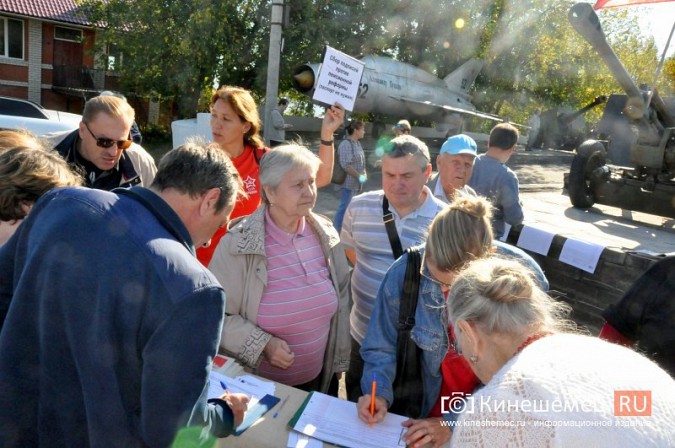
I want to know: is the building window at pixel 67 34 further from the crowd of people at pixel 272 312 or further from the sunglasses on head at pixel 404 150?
the sunglasses on head at pixel 404 150

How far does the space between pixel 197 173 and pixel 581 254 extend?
10.7 feet

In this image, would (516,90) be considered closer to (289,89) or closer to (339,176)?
(289,89)

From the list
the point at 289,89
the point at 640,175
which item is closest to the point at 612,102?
the point at 640,175

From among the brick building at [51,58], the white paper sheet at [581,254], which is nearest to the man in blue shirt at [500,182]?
the white paper sheet at [581,254]

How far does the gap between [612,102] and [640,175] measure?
302 centimetres

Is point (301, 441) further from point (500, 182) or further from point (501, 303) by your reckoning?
point (500, 182)

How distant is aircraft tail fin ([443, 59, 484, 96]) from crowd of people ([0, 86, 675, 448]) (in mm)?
20460

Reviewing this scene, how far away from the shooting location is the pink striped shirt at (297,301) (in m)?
2.40

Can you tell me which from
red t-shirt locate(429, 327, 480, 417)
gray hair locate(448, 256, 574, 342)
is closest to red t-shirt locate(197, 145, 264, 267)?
red t-shirt locate(429, 327, 480, 417)

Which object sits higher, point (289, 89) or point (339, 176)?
point (289, 89)

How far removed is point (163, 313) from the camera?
1.26 m

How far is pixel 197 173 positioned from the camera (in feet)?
5.06

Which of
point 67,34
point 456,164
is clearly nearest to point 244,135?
point 456,164

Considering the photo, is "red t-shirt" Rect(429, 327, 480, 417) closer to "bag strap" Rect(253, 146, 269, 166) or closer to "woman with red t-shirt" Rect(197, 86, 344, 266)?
"woman with red t-shirt" Rect(197, 86, 344, 266)
